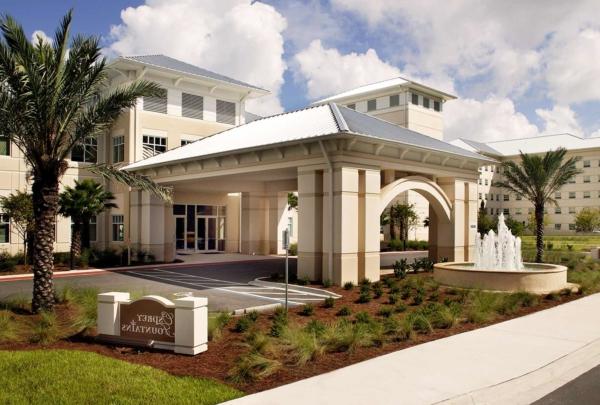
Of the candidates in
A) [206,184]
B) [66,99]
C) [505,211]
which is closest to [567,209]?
[505,211]

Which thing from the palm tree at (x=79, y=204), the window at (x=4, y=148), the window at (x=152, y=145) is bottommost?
the palm tree at (x=79, y=204)

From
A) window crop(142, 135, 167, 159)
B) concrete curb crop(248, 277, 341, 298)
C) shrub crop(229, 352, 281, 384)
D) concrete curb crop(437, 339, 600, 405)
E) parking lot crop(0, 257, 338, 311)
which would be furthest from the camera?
window crop(142, 135, 167, 159)

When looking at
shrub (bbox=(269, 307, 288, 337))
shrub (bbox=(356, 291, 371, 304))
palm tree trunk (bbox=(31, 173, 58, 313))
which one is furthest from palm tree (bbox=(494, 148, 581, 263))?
palm tree trunk (bbox=(31, 173, 58, 313))

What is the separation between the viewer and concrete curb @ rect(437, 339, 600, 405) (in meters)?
7.32

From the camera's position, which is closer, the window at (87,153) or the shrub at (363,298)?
the shrub at (363,298)

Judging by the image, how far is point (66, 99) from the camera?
13.8 metres

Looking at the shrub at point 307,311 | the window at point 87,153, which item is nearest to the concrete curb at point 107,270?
the window at point 87,153

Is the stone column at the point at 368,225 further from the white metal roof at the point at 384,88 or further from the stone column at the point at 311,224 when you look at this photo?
the white metal roof at the point at 384,88

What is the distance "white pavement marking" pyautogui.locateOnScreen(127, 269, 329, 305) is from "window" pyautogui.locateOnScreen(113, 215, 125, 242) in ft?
26.7

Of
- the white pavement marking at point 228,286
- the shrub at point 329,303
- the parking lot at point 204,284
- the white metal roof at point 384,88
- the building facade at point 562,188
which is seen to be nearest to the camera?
the shrub at point 329,303

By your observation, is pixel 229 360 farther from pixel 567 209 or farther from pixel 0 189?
pixel 567 209

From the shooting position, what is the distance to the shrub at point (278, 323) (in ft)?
35.5

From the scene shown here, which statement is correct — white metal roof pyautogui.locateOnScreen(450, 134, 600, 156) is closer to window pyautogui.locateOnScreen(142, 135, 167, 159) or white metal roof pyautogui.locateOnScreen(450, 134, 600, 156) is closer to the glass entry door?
the glass entry door

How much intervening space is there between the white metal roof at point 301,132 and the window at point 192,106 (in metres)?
6.48
